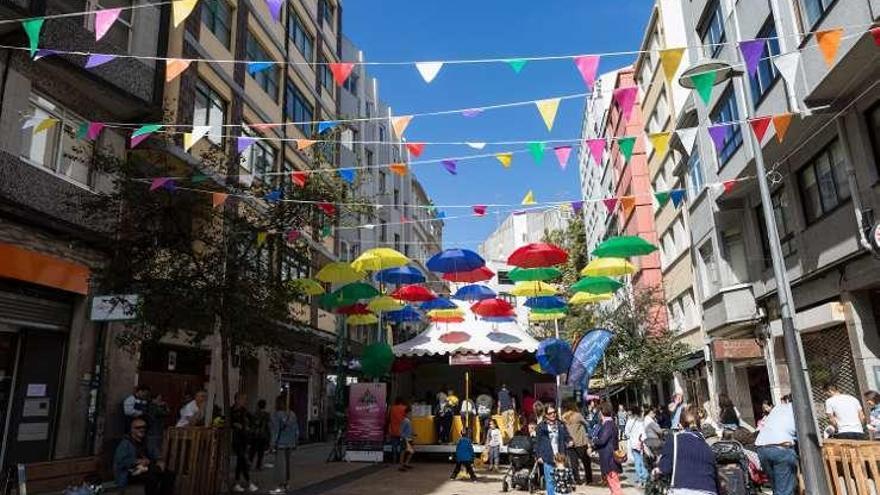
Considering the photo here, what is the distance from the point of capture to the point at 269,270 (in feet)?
40.5

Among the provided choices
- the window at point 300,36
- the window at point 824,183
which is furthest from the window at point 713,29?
the window at point 300,36

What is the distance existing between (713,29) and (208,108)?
16.6 metres

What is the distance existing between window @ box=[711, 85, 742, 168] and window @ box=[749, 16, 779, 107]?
5.05ft

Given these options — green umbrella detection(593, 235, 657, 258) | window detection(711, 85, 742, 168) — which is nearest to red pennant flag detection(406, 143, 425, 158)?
green umbrella detection(593, 235, 657, 258)

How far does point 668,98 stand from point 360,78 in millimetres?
20697

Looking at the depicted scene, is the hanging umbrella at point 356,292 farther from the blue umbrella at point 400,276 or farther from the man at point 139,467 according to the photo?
the man at point 139,467

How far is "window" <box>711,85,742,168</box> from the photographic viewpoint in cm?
1914

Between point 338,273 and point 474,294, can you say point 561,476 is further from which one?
point 474,294

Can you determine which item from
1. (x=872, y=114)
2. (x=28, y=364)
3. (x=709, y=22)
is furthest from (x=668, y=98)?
(x=28, y=364)

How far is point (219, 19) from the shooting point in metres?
20.9

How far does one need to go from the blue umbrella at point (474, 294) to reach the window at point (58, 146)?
11137mm

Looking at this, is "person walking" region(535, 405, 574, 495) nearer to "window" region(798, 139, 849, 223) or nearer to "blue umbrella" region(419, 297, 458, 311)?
"window" region(798, 139, 849, 223)

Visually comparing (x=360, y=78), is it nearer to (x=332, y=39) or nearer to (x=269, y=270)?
(x=332, y=39)

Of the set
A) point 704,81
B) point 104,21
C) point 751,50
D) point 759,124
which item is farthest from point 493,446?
point 104,21
